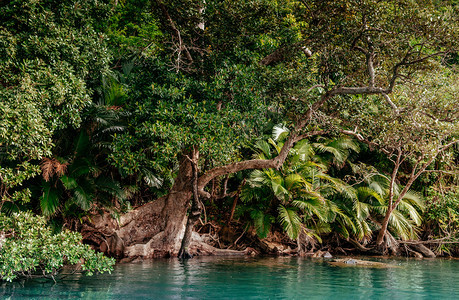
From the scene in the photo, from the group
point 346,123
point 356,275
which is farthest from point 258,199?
point 356,275

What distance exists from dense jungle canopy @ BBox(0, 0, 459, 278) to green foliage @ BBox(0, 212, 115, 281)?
158 mm

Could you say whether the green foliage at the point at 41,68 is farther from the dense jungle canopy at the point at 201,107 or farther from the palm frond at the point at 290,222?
the palm frond at the point at 290,222

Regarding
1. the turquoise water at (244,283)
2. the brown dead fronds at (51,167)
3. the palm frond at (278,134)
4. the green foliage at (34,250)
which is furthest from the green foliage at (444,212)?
the brown dead fronds at (51,167)

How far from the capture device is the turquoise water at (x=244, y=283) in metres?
6.82

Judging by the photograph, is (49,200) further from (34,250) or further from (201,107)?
(201,107)

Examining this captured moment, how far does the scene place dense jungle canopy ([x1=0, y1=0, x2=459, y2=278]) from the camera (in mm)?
9016

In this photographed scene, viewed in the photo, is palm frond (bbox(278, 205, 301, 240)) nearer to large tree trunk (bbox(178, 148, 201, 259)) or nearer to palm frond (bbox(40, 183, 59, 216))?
large tree trunk (bbox(178, 148, 201, 259))

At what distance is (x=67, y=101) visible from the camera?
8977mm

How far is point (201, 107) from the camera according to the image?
10.2 m

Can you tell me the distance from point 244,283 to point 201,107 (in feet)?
13.9

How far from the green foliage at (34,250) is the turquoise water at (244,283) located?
0.36 m

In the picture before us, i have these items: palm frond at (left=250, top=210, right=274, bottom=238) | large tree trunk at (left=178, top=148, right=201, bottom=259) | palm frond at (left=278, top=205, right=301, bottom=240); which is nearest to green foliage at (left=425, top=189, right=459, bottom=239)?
palm frond at (left=278, top=205, right=301, bottom=240)

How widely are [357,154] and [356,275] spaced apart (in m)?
8.37

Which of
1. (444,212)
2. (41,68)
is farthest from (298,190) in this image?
(41,68)
